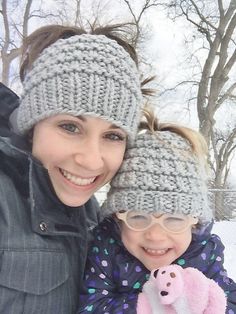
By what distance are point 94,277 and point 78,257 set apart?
107 mm

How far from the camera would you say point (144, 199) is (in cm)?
170

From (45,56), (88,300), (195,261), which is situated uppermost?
(45,56)

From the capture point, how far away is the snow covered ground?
21.2 feet

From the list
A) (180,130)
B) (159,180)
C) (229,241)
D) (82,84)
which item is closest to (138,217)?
(159,180)

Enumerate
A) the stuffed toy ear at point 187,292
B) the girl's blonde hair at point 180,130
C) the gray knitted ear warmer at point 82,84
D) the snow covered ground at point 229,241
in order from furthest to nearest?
1. the snow covered ground at point 229,241
2. the girl's blonde hair at point 180,130
3. the gray knitted ear warmer at point 82,84
4. the stuffed toy ear at point 187,292

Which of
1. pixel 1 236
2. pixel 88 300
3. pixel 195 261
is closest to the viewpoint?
pixel 1 236

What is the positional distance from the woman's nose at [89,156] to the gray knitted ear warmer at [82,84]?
108 millimetres

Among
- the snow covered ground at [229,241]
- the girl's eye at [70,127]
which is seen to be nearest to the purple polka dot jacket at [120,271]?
the girl's eye at [70,127]

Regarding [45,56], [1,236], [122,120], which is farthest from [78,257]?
[45,56]

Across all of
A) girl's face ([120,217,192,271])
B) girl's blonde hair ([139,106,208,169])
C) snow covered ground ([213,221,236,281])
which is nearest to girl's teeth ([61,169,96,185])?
girl's face ([120,217,192,271])

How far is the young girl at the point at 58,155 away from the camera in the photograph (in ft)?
4.97

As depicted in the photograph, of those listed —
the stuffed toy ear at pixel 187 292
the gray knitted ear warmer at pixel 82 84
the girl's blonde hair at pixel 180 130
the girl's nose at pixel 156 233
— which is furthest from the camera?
the girl's blonde hair at pixel 180 130

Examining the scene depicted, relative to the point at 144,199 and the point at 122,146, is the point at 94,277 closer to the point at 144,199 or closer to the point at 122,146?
the point at 144,199

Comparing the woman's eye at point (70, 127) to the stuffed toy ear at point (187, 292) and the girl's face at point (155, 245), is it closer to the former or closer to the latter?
the girl's face at point (155, 245)
